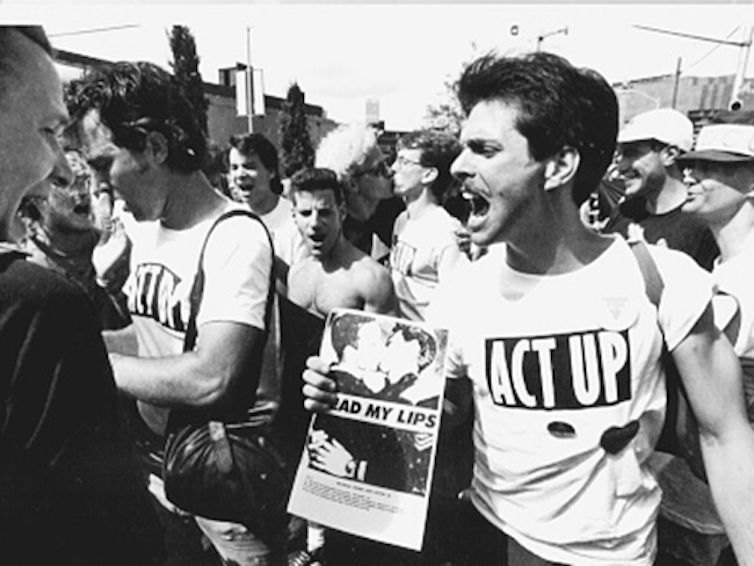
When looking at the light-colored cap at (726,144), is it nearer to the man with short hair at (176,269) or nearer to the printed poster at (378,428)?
the printed poster at (378,428)

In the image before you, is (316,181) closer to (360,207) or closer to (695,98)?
(360,207)

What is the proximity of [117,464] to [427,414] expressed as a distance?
0.77m

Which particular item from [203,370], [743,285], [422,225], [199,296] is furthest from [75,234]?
[743,285]

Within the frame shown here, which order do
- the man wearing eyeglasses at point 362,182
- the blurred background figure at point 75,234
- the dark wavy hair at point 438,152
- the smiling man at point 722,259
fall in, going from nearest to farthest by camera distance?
the smiling man at point 722,259 → the blurred background figure at point 75,234 → the dark wavy hair at point 438,152 → the man wearing eyeglasses at point 362,182

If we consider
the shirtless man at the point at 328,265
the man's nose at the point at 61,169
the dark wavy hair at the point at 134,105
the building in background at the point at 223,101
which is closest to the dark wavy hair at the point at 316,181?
the shirtless man at the point at 328,265

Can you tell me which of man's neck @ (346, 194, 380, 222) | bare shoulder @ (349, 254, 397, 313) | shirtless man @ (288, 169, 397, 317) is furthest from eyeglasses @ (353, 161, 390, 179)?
bare shoulder @ (349, 254, 397, 313)

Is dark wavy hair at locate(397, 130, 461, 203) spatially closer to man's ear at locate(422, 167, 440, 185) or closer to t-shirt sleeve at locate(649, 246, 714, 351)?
man's ear at locate(422, 167, 440, 185)

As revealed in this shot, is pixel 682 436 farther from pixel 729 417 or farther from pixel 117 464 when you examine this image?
pixel 117 464

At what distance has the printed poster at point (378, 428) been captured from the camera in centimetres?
140

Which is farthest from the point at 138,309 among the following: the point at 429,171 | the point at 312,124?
the point at 312,124

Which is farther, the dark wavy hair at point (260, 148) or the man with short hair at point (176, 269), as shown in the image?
the dark wavy hair at point (260, 148)

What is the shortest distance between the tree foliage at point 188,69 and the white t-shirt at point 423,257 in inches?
65.2

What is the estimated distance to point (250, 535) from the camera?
1.72m

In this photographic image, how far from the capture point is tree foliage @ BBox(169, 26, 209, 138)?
1417 mm
